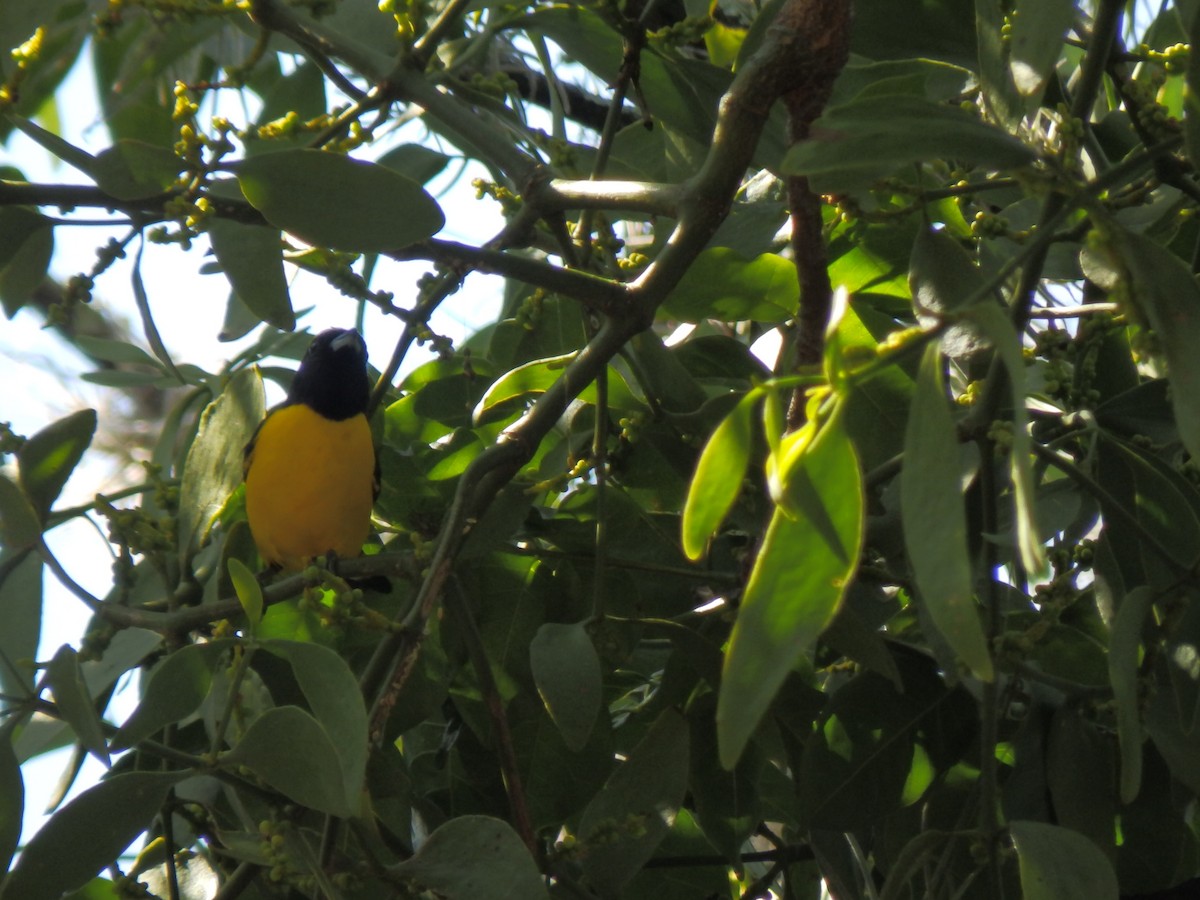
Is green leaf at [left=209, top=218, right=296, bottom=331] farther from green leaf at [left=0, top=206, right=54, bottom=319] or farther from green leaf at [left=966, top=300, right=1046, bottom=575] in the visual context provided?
green leaf at [left=966, top=300, right=1046, bottom=575]

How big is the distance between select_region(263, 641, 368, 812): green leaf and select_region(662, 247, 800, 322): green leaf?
0.54m

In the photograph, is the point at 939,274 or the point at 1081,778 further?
the point at 1081,778

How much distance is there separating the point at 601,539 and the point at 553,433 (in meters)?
0.27

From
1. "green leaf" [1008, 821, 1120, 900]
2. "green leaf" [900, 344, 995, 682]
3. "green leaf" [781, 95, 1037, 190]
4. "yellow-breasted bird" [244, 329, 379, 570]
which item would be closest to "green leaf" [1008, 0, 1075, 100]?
"green leaf" [781, 95, 1037, 190]

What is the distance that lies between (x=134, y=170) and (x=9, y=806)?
59 cm

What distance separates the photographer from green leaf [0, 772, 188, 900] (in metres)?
1.12

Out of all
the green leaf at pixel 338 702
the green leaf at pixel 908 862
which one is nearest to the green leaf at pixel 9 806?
the green leaf at pixel 338 702

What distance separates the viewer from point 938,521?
64 centimetres

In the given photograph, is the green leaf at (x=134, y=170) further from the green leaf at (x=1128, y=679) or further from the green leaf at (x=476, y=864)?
the green leaf at (x=1128, y=679)

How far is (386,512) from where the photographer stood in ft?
5.64

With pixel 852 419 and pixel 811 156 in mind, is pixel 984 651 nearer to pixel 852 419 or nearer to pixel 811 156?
pixel 811 156

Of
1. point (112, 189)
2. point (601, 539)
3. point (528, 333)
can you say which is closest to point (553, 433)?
point (528, 333)

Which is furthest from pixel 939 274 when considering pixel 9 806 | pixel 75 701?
pixel 9 806

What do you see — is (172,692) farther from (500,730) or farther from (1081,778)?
(1081,778)
